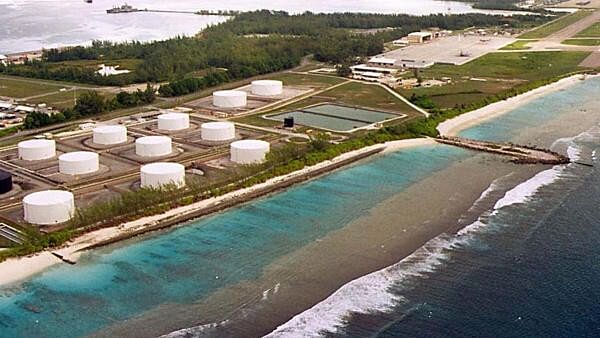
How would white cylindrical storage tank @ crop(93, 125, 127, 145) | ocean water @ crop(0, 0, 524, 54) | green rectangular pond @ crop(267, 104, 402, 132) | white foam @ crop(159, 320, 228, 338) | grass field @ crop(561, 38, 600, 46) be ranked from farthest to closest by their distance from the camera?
ocean water @ crop(0, 0, 524, 54) < grass field @ crop(561, 38, 600, 46) < green rectangular pond @ crop(267, 104, 402, 132) < white cylindrical storage tank @ crop(93, 125, 127, 145) < white foam @ crop(159, 320, 228, 338)

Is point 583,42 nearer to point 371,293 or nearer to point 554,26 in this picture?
point 554,26

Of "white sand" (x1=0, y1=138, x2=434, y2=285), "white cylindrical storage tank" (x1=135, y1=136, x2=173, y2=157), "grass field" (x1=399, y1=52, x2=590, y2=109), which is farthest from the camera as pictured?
"grass field" (x1=399, y1=52, x2=590, y2=109)

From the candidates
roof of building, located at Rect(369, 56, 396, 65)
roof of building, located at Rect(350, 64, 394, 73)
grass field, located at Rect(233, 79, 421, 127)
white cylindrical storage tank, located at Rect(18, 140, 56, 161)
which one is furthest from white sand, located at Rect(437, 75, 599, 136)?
white cylindrical storage tank, located at Rect(18, 140, 56, 161)

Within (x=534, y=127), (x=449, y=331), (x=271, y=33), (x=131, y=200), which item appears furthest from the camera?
(x=271, y=33)

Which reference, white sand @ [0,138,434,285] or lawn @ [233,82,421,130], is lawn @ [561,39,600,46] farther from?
white sand @ [0,138,434,285]

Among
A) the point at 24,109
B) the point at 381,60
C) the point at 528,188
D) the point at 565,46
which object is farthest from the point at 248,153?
the point at 565,46

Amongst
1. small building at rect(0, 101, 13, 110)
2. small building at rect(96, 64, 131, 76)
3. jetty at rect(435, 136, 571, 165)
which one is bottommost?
jetty at rect(435, 136, 571, 165)

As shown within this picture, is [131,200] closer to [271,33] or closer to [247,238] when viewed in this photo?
[247,238]

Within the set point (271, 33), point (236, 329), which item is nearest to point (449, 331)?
point (236, 329)
